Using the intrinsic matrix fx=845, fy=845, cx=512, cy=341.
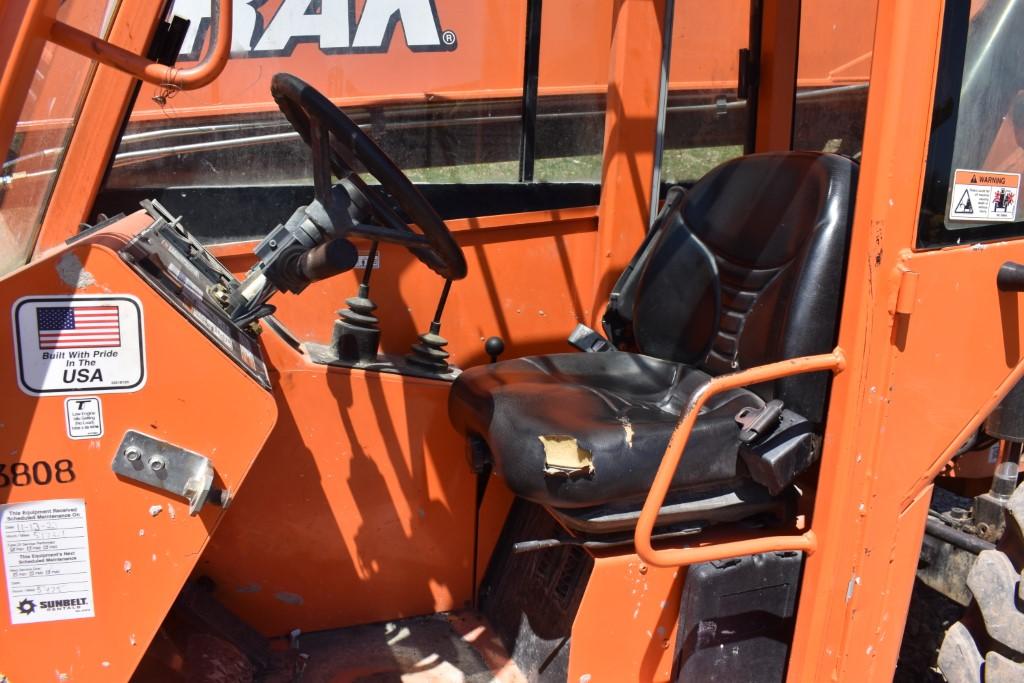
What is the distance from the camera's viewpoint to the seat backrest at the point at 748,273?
1.59 metres

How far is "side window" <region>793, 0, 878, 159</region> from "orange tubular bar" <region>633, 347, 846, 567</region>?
1.27 m

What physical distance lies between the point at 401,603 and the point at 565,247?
101cm

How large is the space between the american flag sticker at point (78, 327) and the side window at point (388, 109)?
0.66 meters

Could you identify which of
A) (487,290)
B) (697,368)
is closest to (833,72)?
(697,368)

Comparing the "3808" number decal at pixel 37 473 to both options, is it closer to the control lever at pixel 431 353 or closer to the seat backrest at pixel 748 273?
the control lever at pixel 431 353

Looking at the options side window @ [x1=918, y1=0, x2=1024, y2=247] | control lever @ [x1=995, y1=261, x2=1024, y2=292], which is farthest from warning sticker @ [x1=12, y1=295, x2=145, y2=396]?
control lever @ [x1=995, y1=261, x2=1024, y2=292]

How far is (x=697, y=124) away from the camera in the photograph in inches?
96.5

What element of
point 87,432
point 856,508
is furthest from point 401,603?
point 856,508

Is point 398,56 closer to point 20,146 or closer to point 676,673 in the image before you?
point 20,146

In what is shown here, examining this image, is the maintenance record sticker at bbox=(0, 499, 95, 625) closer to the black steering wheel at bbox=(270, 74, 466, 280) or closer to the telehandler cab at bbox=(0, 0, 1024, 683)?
the telehandler cab at bbox=(0, 0, 1024, 683)

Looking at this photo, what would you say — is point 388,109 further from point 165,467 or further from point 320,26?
point 165,467

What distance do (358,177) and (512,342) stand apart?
752 millimetres

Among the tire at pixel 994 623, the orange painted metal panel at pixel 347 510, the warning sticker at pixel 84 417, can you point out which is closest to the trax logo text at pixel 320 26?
the orange painted metal panel at pixel 347 510

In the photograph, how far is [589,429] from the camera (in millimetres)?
1592
